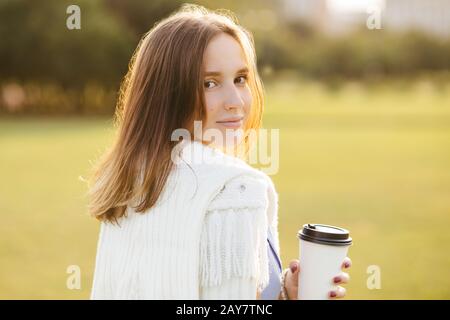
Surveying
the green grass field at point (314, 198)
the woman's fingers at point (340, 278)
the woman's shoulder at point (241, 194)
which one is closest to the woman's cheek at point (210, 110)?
the woman's shoulder at point (241, 194)

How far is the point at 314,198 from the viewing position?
10.8 metres

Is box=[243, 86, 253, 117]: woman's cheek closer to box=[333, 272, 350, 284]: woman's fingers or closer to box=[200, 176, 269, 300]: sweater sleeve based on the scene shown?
box=[200, 176, 269, 300]: sweater sleeve

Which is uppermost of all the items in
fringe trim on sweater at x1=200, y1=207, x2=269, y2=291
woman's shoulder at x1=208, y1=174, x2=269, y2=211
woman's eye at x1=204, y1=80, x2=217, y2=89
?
woman's eye at x1=204, y1=80, x2=217, y2=89

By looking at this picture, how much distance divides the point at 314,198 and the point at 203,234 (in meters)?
9.34

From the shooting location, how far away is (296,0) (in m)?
48.3

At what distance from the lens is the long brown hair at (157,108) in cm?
171

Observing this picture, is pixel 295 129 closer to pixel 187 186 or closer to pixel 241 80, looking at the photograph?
pixel 241 80

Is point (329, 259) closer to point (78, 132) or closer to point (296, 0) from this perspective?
point (78, 132)

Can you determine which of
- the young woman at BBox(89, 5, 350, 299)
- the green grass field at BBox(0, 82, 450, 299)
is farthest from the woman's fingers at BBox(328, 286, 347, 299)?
the green grass field at BBox(0, 82, 450, 299)

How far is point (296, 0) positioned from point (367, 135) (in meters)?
27.8

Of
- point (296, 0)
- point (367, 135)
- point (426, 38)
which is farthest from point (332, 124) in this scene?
point (296, 0)

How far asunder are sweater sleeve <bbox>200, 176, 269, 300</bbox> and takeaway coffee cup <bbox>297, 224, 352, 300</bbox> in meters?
0.20

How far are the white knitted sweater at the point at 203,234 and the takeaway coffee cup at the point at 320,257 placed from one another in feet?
0.50

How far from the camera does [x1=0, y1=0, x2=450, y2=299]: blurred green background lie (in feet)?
23.1
